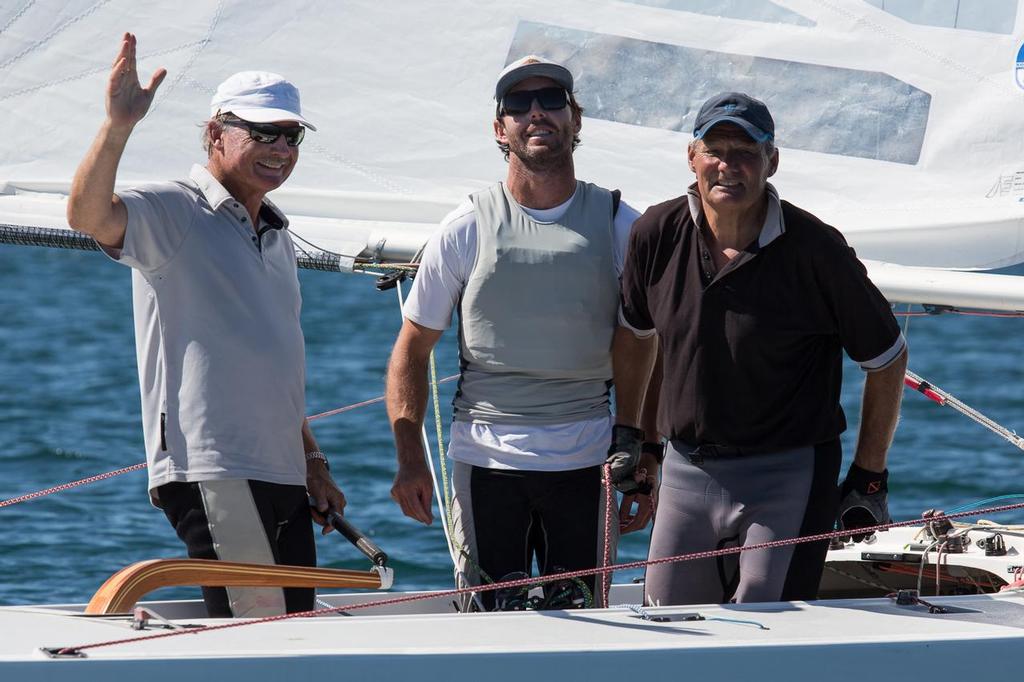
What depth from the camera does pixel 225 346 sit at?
2.95 meters

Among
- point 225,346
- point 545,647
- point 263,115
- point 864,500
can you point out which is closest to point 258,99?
point 263,115

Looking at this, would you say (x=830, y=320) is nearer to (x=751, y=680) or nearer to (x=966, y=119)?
(x=751, y=680)

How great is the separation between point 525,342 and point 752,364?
466mm

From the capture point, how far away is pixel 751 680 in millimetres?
2668

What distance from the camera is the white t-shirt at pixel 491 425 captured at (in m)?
3.17

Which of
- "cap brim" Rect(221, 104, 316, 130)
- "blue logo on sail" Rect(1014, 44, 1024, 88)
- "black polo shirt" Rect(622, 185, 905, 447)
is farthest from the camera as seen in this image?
"blue logo on sail" Rect(1014, 44, 1024, 88)

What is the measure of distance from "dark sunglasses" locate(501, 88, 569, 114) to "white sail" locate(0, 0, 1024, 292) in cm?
56

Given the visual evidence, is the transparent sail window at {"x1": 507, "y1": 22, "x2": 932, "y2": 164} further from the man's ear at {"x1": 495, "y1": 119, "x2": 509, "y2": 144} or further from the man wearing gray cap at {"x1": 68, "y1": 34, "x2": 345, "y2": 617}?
the man wearing gray cap at {"x1": 68, "y1": 34, "x2": 345, "y2": 617}

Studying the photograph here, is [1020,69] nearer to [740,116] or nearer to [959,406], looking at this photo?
[959,406]

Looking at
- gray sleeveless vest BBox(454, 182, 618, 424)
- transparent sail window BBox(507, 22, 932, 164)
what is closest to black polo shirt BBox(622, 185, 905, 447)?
gray sleeveless vest BBox(454, 182, 618, 424)

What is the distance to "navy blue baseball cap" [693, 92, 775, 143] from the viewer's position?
287 centimetres

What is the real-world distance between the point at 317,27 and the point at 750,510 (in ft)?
5.92

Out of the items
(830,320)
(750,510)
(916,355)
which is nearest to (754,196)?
(830,320)

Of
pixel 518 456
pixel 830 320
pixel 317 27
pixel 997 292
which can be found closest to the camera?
pixel 830 320
